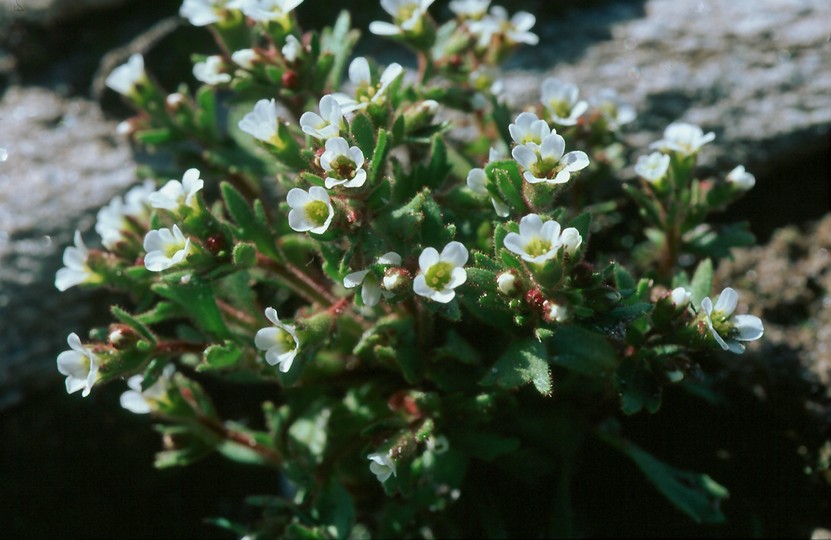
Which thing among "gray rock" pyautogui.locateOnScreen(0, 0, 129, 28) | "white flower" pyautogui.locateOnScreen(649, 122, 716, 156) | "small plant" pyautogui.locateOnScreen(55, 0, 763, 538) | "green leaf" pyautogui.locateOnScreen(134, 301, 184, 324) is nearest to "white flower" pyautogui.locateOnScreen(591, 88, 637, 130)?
"small plant" pyautogui.locateOnScreen(55, 0, 763, 538)

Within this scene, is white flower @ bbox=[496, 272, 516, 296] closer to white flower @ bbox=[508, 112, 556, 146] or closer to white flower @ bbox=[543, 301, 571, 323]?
white flower @ bbox=[543, 301, 571, 323]

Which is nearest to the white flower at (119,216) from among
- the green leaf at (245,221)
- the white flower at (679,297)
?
the green leaf at (245,221)

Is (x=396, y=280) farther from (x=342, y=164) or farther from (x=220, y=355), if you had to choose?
(x=220, y=355)

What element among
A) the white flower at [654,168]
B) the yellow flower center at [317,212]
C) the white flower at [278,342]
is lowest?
the white flower at [278,342]

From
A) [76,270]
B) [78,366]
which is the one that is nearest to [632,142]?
[76,270]

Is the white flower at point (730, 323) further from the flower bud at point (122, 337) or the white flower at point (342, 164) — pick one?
the flower bud at point (122, 337)

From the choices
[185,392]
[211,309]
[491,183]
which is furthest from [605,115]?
[185,392]

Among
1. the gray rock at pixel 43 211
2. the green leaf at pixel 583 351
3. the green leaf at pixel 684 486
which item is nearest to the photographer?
the green leaf at pixel 583 351
